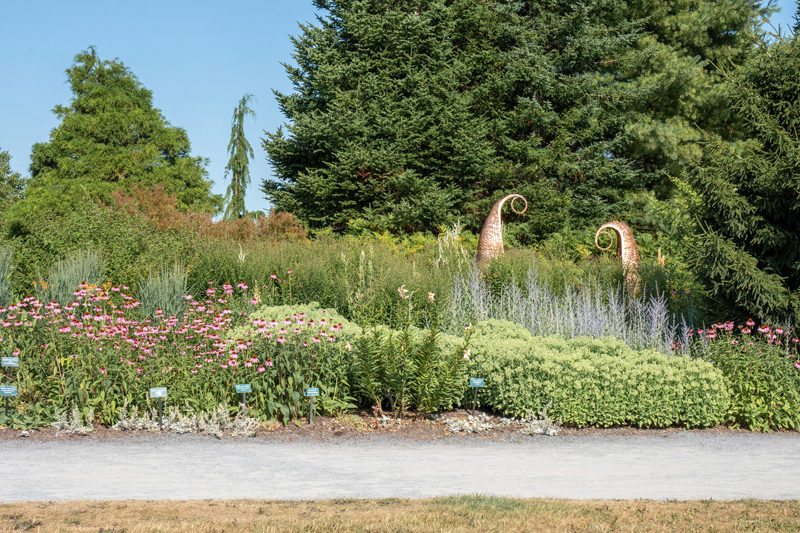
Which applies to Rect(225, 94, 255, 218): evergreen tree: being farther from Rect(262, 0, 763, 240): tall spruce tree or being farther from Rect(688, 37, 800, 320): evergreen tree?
Rect(688, 37, 800, 320): evergreen tree

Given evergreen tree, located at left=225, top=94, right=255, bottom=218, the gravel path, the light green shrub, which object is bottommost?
the gravel path

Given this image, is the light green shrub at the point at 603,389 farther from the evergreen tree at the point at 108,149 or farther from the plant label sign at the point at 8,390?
the evergreen tree at the point at 108,149

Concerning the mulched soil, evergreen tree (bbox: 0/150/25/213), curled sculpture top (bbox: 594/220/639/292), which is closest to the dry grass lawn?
the mulched soil

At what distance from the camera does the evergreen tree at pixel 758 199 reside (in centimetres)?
848

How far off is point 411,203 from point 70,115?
44.6ft

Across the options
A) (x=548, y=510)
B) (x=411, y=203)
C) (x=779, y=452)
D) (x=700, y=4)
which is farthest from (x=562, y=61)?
(x=548, y=510)

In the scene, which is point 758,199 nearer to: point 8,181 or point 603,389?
point 603,389

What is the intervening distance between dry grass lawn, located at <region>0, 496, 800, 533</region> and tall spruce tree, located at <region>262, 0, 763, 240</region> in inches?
595

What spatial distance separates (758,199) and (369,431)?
551 cm

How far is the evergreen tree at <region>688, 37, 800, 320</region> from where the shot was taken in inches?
334

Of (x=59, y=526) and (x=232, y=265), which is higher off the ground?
(x=232, y=265)

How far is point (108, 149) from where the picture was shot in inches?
992

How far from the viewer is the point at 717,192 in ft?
28.6

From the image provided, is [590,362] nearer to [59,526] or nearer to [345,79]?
[59,526]
